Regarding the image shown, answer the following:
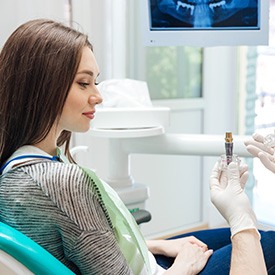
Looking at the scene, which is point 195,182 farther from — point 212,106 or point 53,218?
point 53,218

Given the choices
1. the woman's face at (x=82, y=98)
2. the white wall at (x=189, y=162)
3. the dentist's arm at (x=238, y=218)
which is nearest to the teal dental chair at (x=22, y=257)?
the woman's face at (x=82, y=98)

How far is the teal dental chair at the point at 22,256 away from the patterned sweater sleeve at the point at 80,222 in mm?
54

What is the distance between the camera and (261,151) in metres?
1.34

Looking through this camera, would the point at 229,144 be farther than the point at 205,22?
No

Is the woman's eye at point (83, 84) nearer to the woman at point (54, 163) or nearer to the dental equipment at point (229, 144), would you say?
the woman at point (54, 163)

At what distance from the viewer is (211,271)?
1203 millimetres

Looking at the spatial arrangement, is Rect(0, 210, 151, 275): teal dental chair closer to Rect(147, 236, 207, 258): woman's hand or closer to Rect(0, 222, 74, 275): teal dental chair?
Rect(0, 222, 74, 275): teal dental chair

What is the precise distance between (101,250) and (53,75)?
0.36 metres

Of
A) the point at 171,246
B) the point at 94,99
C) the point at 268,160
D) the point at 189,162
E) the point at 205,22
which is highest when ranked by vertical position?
the point at 205,22

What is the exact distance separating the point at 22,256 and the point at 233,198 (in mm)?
526

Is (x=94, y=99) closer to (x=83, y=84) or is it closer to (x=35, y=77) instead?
(x=83, y=84)

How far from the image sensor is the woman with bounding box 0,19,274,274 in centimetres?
91

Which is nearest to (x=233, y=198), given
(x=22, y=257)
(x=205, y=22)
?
(x=22, y=257)

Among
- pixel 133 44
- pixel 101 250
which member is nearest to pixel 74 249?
pixel 101 250
